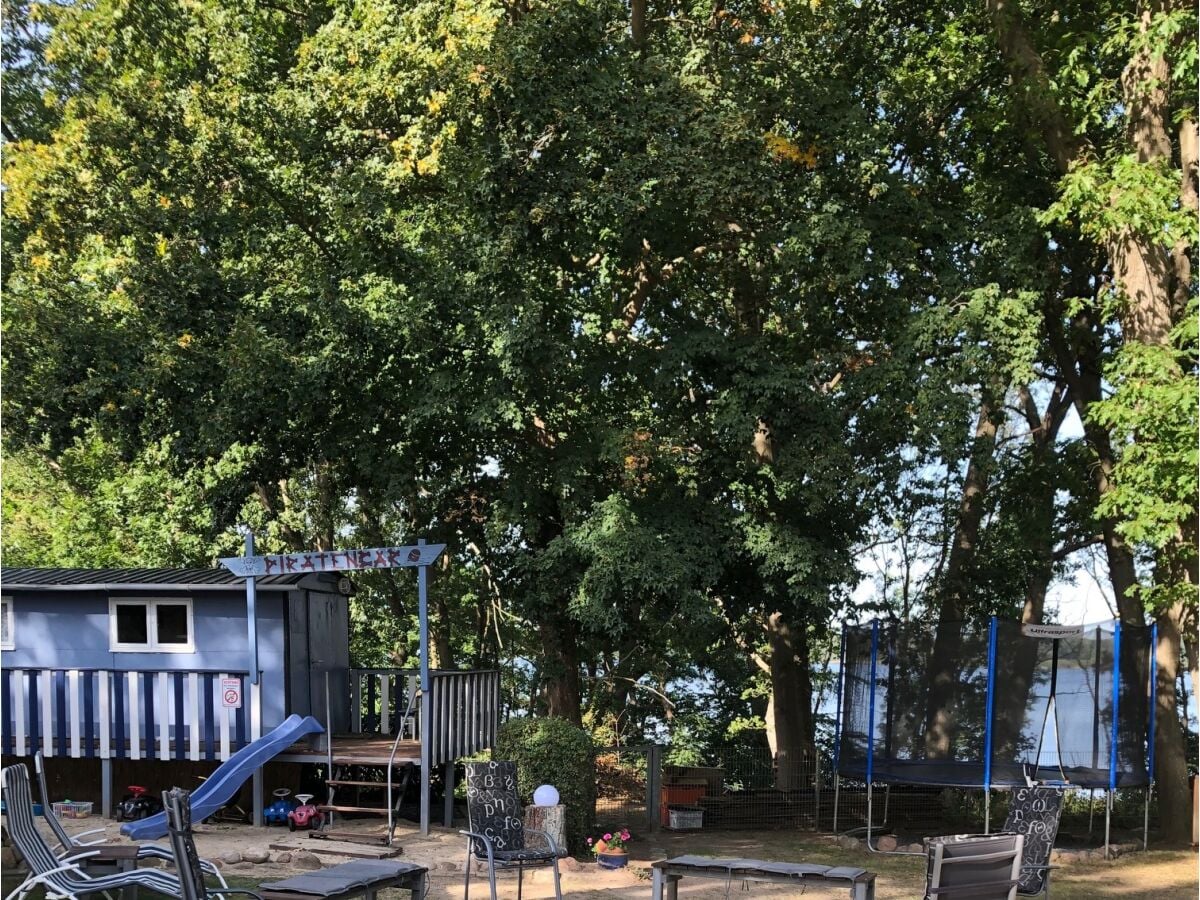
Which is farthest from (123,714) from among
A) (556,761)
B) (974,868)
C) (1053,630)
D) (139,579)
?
(1053,630)

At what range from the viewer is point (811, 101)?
14.8m

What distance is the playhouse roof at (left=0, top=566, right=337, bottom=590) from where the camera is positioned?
41.3 ft

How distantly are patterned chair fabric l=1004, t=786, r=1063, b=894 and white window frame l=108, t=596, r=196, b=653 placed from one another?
780 centimetres

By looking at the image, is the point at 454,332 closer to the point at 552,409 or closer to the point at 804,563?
the point at 552,409

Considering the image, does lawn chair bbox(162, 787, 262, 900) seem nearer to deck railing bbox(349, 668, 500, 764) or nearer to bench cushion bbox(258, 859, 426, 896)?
bench cushion bbox(258, 859, 426, 896)

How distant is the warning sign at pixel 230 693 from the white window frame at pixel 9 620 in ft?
7.61

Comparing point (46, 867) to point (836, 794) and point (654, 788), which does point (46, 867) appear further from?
point (836, 794)

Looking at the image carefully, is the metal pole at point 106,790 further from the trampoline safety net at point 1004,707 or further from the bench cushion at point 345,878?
the trampoline safety net at point 1004,707

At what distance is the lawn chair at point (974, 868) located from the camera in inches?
263

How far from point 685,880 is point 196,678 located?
4956 millimetres

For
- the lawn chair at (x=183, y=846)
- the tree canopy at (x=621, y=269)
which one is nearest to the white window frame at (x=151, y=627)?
the tree canopy at (x=621, y=269)

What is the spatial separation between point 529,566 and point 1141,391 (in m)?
6.77

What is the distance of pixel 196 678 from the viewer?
12.3m

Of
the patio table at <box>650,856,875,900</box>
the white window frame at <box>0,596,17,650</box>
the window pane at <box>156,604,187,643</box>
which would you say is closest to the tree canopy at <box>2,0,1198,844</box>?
the window pane at <box>156,604,187,643</box>
